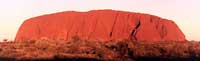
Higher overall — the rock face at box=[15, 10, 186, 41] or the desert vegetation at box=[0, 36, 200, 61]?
the rock face at box=[15, 10, 186, 41]

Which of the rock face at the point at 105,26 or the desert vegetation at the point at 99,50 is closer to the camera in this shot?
the desert vegetation at the point at 99,50

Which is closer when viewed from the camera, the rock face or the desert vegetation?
the desert vegetation

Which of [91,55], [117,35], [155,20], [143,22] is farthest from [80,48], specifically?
[155,20]

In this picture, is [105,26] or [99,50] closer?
[99,50]

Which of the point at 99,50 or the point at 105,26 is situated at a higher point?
the point at 105,26
